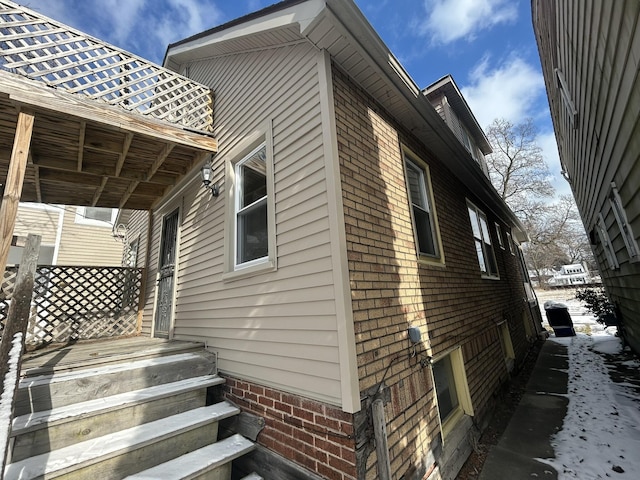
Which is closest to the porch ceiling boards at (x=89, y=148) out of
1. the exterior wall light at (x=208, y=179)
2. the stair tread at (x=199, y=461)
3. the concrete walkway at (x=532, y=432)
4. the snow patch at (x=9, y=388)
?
the exterior wall light at (x=208, y=179)

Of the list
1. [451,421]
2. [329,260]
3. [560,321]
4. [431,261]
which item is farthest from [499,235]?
[329,260]

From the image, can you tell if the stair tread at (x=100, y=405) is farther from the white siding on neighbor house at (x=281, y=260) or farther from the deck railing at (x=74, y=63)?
the deck railing at (x=74, y=63)

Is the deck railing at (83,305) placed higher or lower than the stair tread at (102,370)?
higher

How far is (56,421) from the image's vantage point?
2.32m

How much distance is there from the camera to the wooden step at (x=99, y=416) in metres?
2.23

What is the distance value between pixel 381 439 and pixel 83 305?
6.12 meters

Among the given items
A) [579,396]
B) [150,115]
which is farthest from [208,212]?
[579,396]

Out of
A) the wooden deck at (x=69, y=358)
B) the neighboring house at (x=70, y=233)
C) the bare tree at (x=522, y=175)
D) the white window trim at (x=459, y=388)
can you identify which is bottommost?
the white window trim at (x=459, y=388)

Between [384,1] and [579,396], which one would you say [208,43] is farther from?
[579,396]

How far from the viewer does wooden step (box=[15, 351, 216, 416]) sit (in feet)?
8.06

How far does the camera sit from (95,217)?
1118 centimetres

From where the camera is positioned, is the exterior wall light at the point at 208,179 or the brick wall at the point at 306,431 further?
the exterior wall light at the point at 208,179

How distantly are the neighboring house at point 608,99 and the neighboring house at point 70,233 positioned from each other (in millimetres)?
13619

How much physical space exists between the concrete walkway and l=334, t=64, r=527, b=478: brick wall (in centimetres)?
49
